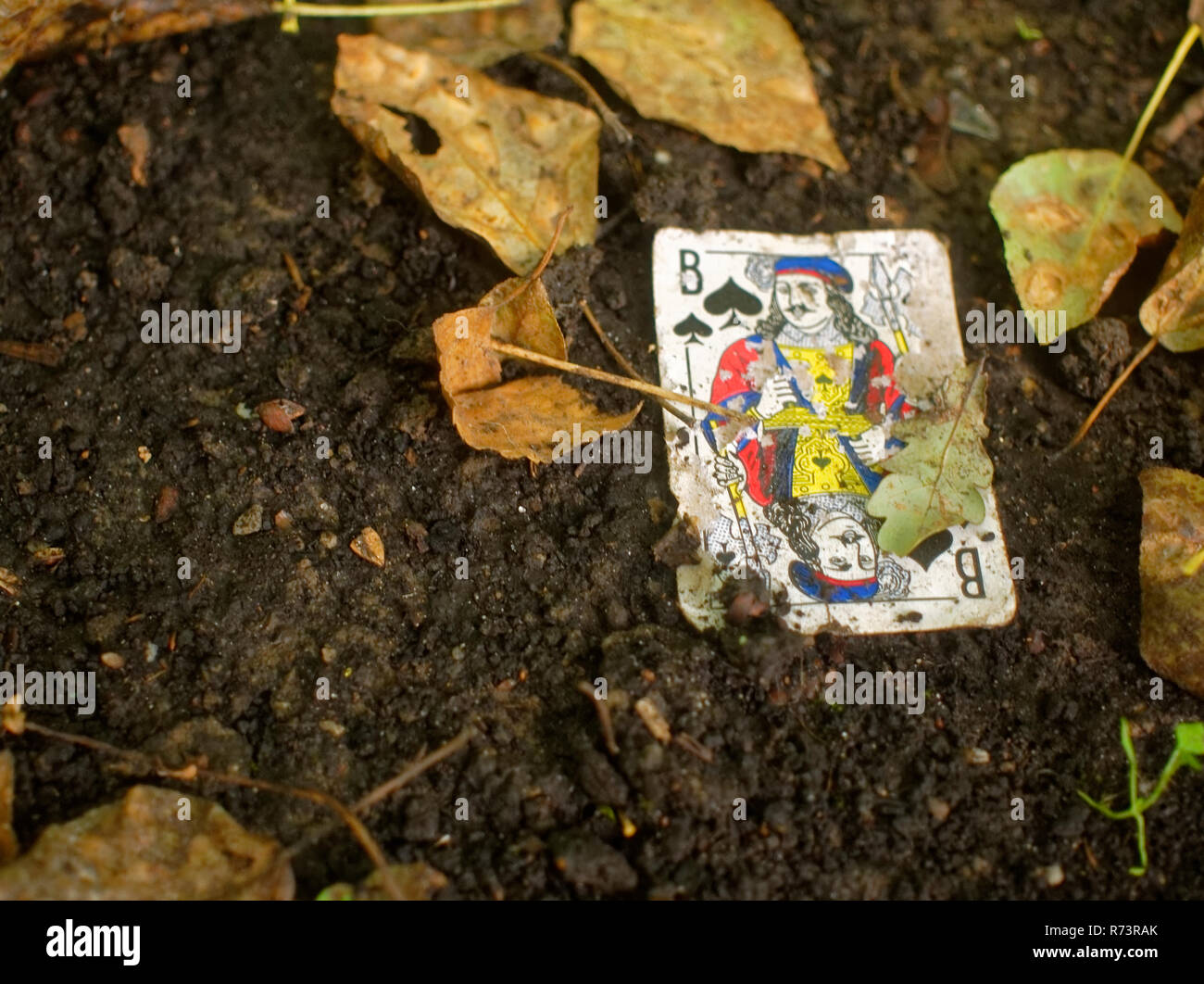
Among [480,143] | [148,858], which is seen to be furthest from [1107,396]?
[148,858]

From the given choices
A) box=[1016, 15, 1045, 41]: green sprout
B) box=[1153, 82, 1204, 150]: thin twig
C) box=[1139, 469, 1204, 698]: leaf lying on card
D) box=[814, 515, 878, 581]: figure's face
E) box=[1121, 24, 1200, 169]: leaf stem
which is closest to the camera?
box=[1139, 469, 1204, 698]: leaf lying on card

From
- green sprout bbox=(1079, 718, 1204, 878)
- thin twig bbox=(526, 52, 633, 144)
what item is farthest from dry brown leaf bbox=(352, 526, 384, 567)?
green sprout bbox=(1079, 718, 1204, 878)

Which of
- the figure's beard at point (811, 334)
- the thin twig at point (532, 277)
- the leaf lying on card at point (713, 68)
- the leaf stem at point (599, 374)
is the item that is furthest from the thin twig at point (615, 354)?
the leaf lying on card at point (713, 68)

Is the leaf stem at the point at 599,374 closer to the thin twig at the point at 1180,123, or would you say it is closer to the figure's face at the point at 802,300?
the figure's face at the point at 802,300

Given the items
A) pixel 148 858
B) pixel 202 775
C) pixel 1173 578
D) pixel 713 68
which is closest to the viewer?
pixel 148 858

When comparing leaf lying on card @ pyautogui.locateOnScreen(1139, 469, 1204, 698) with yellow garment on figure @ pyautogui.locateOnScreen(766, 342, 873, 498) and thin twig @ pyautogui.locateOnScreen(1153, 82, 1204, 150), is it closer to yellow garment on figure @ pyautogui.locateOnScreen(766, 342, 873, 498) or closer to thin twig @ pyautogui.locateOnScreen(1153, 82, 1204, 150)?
yellow garment on figure @ pyautogui.locateOnScreen(766, 342, 873, 498)

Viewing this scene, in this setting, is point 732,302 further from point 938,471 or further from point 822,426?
point 938,471

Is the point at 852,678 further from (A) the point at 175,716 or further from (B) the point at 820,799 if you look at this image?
(A) the point at 175,716
